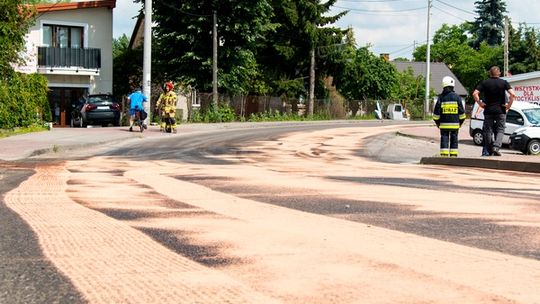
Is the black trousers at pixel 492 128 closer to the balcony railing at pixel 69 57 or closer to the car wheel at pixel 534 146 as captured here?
the car wheel at pixel 534 146

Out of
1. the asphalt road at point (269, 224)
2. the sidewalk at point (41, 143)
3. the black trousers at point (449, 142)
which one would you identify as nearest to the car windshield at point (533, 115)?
the black trousers at point (449, 142)

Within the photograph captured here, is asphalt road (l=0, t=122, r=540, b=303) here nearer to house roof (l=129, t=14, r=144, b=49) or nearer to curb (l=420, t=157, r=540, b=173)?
curb (l=420, t=157, r=540, b=173)

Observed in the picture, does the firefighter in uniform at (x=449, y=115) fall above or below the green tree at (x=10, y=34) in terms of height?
below

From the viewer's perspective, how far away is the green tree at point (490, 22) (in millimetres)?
99875

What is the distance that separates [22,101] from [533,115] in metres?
17.4

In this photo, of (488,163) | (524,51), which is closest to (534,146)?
(488,163)

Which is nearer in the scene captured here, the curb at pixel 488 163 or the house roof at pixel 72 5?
the curb at pixel 488 163

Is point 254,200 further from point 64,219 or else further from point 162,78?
point 162,78

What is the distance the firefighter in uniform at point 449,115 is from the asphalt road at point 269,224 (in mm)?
1921

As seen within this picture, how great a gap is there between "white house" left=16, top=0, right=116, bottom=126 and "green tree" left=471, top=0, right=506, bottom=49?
75.3 meters

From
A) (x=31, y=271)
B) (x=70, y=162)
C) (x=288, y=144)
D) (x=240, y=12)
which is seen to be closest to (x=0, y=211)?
(x=31, y=271)

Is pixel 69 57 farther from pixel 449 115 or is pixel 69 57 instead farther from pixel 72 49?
pixel 449 115

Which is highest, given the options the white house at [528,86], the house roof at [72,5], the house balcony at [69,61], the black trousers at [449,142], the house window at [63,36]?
the house roof at [72,5]

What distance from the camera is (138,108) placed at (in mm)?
25266
